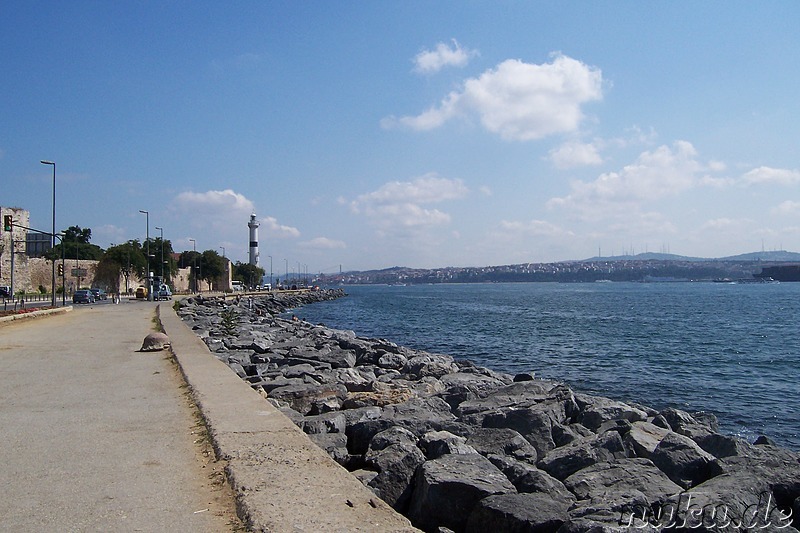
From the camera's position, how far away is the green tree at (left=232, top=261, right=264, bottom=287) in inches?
5015

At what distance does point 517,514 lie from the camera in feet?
16.0

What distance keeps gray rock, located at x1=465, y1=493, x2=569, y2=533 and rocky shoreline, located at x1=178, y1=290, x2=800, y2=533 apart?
0.4 inches

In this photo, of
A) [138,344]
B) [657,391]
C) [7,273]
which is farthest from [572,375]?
[7,273]

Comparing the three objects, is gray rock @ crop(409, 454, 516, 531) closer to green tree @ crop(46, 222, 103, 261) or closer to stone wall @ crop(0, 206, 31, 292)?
stone wall @ crop(0, 206, 31, 292)

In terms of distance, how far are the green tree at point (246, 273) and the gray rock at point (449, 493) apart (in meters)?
122

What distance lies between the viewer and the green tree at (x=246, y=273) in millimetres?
127375

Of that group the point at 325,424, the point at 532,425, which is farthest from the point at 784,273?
the point at 325,424

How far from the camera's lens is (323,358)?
17.5m

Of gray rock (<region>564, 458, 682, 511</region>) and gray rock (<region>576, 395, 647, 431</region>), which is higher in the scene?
gray rock (<region>564, 458, 682, 511</region>)

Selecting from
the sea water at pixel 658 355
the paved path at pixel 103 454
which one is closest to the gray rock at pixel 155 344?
the paved path at pixel 103 454

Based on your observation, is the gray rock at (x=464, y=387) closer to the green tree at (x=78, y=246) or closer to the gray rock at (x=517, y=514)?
the gray rock at (x=517, y=514)

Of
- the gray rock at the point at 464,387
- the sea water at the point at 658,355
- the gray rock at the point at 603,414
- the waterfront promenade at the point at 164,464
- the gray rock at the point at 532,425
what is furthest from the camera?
the sea water at the point at 658,355

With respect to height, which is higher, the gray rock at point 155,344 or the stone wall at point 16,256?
the stone wall at point 16,256

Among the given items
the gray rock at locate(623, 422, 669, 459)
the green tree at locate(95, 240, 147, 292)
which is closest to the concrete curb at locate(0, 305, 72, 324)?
the gray rock at locate(623, 422, 669, 459)
